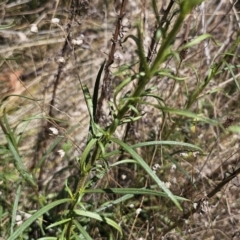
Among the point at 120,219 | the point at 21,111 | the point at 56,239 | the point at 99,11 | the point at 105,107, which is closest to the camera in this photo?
the point at 56,239

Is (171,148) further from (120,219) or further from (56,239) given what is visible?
(56,239)

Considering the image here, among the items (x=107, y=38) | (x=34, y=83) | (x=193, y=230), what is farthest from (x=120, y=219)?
(x=107, y=38)

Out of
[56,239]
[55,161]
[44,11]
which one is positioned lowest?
[55,161]

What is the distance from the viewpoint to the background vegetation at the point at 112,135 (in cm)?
146

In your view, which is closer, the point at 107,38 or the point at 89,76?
the point at 89,76

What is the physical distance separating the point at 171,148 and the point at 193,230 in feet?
1.40

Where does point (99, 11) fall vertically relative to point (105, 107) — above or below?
above

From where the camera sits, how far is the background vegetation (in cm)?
146

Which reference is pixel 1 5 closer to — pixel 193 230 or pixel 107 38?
pixel 107 38

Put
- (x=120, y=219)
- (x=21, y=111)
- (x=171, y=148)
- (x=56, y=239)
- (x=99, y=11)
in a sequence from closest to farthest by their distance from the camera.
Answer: (x=56, y=239) → (x=120, y=219) → (x=171, y=148) → (x=21, y=111) → (x=99, y=11)

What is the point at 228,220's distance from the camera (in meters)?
1.96

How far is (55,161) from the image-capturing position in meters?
2.25

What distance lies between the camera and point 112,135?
1908 millimetres

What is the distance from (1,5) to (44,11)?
318mm
